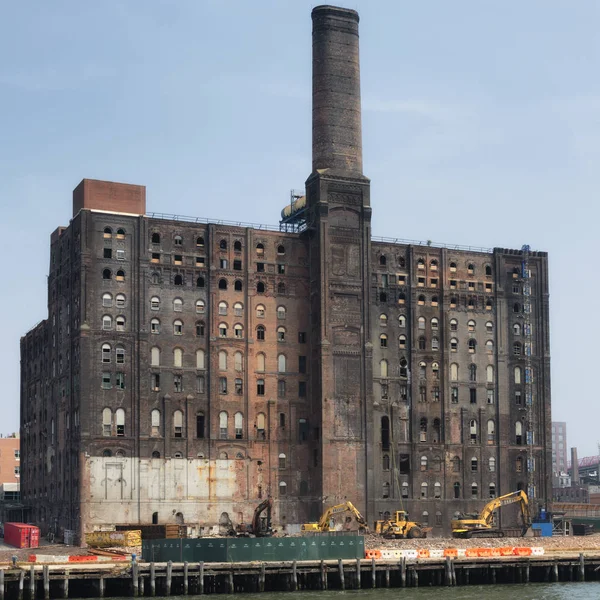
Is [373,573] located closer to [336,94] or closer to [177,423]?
[177,423]

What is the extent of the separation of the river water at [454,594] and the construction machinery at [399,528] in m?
24.8

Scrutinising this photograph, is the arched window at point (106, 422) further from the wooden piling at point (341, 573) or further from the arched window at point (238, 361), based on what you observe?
the wooden piling at point (341, 573)

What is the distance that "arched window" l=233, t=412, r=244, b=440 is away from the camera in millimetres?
120938

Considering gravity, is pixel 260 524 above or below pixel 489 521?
above

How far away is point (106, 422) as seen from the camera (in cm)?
11538

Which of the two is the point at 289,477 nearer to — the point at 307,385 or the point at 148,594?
the point at 307,385

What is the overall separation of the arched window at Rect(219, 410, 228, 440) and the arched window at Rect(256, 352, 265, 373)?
576 centimetres

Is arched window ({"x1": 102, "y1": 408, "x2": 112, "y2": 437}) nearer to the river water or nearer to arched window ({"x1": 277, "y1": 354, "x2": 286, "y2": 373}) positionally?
arched window ({"x1": 277, "y1": 354, "x2": 286, "y2": 373})

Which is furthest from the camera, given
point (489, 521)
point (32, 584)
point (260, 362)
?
point (489, 521)

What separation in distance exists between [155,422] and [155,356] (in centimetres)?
624

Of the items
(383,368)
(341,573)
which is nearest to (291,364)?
(383,368)

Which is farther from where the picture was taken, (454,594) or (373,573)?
(373,573)

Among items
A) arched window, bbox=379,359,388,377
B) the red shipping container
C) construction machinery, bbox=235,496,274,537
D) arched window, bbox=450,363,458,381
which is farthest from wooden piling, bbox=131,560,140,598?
arched window, bbox=450,363,458,381

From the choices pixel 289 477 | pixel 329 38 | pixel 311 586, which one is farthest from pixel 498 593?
pixel 329 38
